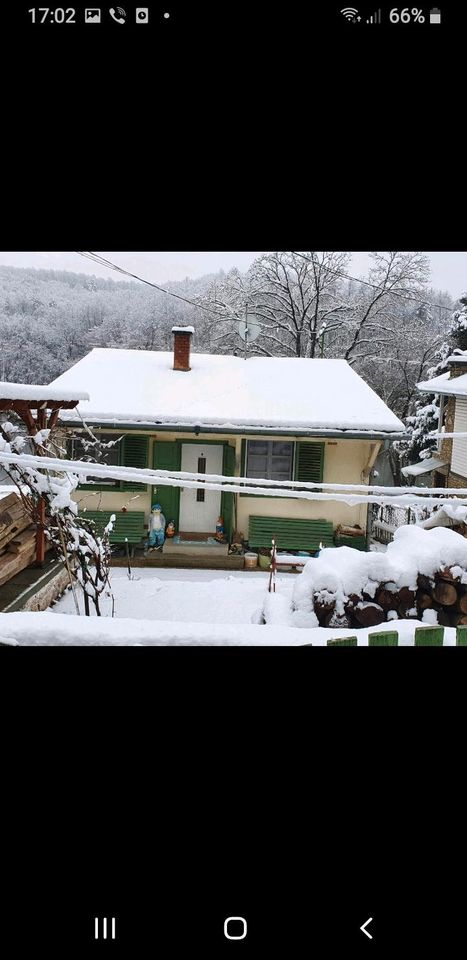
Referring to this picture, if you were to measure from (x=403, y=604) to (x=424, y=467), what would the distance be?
3773mm

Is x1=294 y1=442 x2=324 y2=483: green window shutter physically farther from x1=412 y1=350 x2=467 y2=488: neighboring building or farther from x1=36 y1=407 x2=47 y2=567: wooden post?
x1=36 y1=407 x2=47 y2=567: wooden post

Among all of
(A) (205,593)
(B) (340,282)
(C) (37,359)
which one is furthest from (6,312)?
(A) (205,593)

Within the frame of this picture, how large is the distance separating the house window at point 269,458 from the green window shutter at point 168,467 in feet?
2.36

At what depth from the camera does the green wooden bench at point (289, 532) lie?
5.68 m

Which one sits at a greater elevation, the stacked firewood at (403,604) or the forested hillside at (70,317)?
the forested hillside at (70,317)

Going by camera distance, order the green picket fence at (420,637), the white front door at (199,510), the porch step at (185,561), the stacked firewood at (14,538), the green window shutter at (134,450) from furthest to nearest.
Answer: the green window shutter at (134,450) < the white front door at (199,510) < the porch step at (185,561) < the stacked firewood at (14,538) < the green picket fence at (420,637)

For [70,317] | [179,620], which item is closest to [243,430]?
[179,620]

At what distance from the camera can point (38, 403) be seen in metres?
3.39

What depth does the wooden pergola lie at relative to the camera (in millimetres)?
2932

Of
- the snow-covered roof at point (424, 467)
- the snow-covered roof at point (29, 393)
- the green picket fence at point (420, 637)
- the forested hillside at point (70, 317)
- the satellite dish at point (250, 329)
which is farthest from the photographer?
the forested hillside at point (70, 317)

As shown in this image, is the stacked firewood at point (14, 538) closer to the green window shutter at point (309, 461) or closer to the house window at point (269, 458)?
the house window at point (269, 458)

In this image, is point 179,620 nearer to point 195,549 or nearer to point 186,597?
point 186,597

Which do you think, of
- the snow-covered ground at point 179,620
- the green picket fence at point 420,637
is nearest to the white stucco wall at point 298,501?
the snow-covered ground at point 179,620
